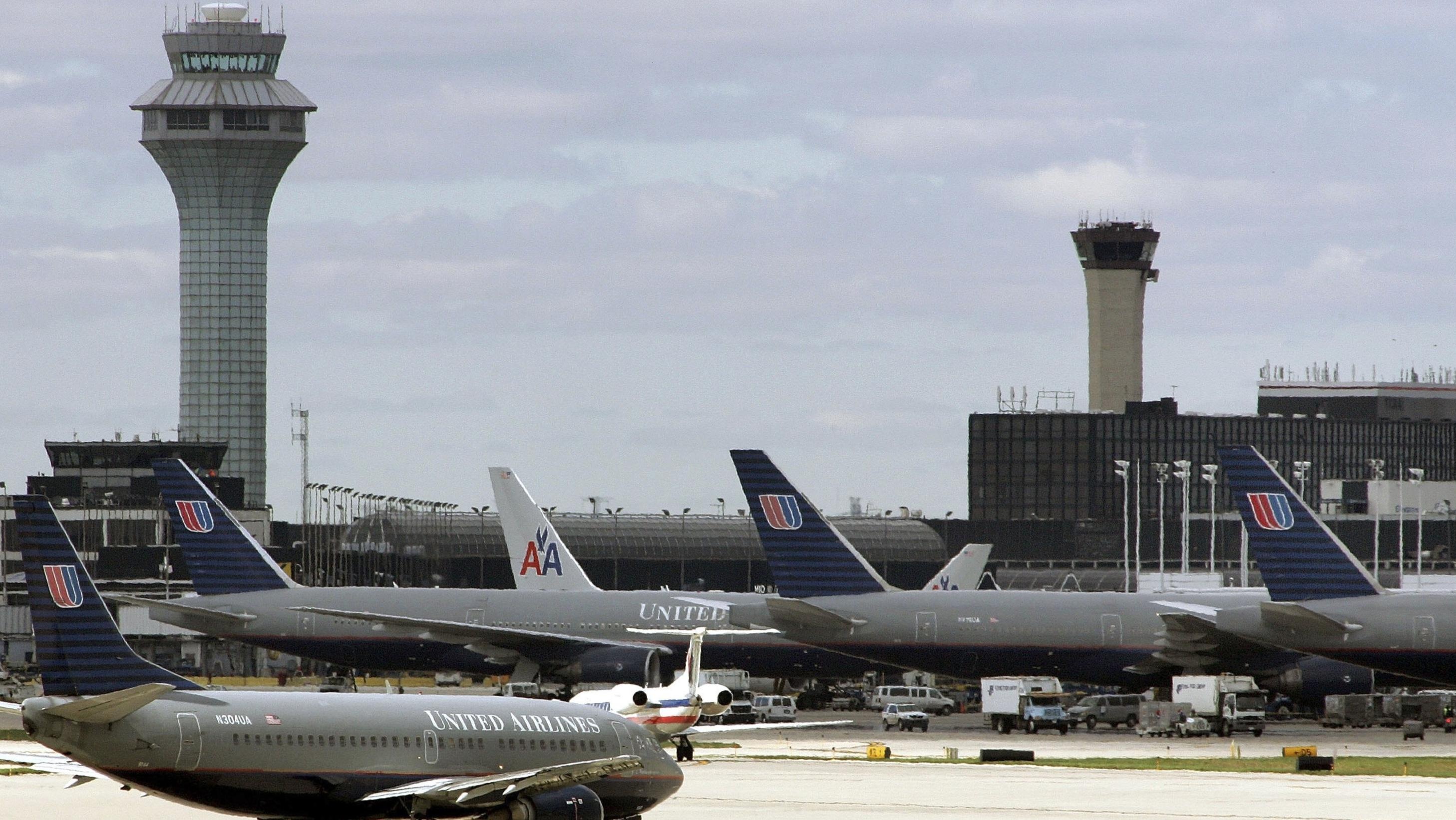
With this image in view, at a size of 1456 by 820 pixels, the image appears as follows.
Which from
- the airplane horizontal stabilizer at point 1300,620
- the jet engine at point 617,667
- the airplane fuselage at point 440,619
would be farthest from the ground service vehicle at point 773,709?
the airplane horizontal stabilizer at point 1300,620

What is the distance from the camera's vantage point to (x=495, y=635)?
3059 inches

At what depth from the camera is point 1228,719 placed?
234ft

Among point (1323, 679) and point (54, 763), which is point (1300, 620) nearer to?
point (1323, 679)

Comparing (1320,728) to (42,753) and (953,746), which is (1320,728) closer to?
(953,746)

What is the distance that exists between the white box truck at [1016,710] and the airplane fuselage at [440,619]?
22.4 feet

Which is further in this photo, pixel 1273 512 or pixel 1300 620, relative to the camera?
pixel 1273 512

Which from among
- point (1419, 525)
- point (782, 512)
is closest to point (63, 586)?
point (782, 512)

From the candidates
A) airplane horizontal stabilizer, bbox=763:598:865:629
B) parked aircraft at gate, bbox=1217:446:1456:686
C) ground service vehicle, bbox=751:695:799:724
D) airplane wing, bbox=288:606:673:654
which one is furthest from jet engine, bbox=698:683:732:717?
ground service vehicle, bbox=751:695:799:724

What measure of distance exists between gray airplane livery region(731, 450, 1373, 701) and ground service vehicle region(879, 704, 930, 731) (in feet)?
9.40

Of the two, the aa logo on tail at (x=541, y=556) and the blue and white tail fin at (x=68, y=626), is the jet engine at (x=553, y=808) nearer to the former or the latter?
the blue and white tail fin at (x=68, y=626)

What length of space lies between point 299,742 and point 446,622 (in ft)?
146

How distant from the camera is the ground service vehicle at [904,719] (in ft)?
244

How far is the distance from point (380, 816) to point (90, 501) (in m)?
163

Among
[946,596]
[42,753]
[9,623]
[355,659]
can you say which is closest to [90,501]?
[9,623]
